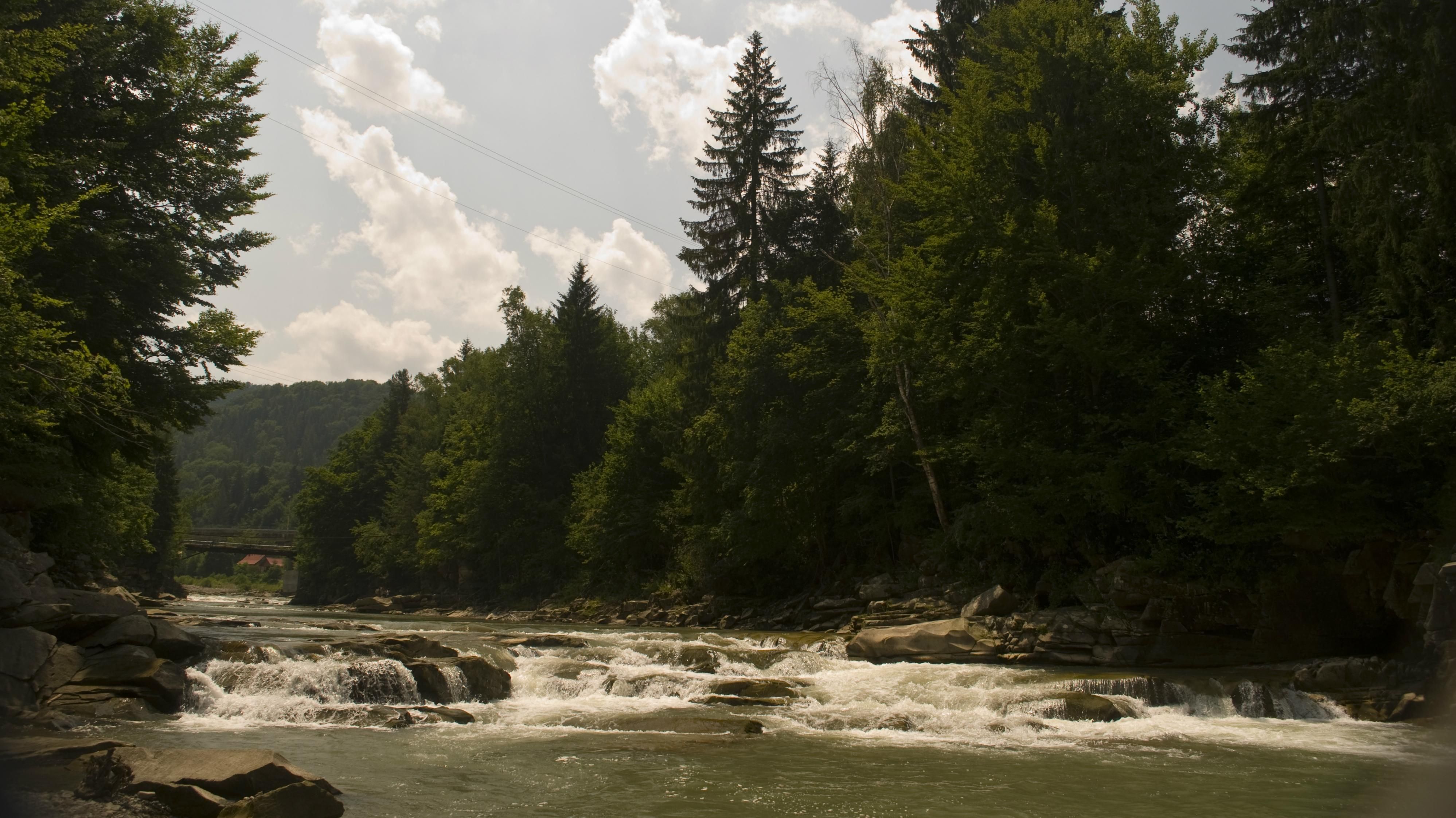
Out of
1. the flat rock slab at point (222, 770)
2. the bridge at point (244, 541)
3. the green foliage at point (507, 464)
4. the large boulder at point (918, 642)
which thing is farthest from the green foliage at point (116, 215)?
the bridge at point (244, 541)

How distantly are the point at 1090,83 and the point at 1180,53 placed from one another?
8.31 ft

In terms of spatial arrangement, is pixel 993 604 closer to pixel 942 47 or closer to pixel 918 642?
pixel 918 642

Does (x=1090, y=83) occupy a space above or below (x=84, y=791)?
above

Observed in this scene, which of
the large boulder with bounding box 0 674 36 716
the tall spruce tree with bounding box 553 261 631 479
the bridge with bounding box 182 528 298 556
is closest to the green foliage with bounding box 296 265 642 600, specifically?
the tall spruce tree with bounding box 553 261 631 479

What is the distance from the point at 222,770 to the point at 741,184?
33.2 metres

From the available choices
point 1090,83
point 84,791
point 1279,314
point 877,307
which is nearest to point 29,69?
point 84,791

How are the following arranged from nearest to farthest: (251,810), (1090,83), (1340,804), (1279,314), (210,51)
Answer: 1. (251,810)
2. (1340,804)
3. (1279,314)
4. (210,51)
5. (1090,83)

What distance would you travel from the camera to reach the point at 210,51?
2044 cm

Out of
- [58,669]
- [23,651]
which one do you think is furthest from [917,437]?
[23,651]

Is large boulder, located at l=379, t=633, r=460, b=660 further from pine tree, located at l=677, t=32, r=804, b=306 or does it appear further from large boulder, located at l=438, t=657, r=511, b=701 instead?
pine tree, located at l=677, t=32, r=804, b=306

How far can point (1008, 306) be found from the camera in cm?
2133

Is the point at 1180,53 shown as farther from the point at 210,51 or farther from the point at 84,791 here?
the point at 84,791

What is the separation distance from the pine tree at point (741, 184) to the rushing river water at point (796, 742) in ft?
73.1

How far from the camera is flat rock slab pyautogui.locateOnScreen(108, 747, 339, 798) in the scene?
733 cm
